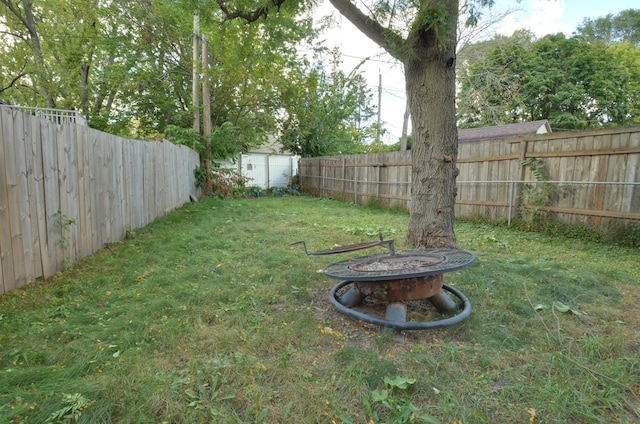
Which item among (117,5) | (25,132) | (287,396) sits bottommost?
(287,396)

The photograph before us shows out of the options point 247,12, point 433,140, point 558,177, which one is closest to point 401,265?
point 433,140

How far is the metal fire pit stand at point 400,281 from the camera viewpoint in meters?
2.12

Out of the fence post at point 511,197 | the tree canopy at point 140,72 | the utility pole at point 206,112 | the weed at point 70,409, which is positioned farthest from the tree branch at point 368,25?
the utility pole at point 206,112

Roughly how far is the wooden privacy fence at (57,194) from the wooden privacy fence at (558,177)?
641 cm

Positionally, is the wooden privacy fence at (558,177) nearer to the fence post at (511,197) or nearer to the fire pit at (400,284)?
the fence post at (511,197)

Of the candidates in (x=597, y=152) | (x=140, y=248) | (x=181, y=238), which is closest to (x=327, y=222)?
(x=181, y=238)

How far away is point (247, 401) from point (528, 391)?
1367 millimetres

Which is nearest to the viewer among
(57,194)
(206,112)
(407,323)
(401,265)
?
(407,323)

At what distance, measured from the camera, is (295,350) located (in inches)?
77.0

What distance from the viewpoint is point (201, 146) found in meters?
10.1

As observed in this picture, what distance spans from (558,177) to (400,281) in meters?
4.90

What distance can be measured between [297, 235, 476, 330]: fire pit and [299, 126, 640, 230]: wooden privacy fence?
382 cm

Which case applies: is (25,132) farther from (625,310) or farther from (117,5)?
(117,5)

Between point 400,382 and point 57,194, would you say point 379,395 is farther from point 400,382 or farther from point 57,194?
point 57,194
